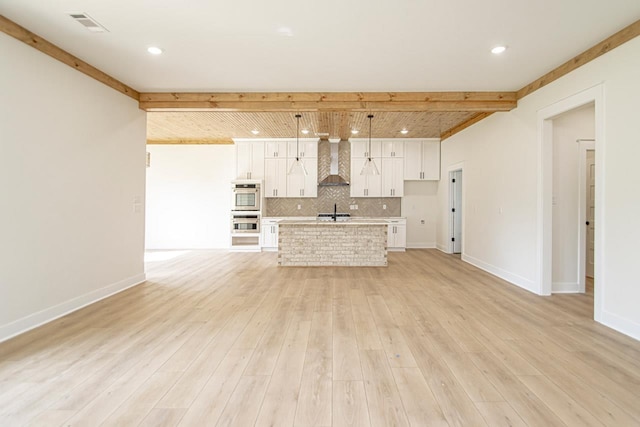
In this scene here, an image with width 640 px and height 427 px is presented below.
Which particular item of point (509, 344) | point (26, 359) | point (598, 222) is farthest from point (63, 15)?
point (598, 222)

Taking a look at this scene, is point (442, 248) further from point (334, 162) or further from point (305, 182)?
point (305, 182)

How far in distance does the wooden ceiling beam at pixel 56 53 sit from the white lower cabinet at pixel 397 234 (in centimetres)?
615

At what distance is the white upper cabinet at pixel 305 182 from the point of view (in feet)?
25.6

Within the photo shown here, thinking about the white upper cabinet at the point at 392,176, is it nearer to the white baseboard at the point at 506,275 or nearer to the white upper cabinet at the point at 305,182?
the white upper cabinet at the point at 305,182

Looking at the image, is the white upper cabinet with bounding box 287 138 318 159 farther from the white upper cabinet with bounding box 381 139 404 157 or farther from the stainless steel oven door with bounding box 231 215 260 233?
the stainless steel oven door with bounding box 231 215 260 233

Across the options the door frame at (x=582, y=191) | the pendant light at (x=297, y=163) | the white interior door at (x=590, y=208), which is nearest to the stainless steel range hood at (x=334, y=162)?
the pendant light at (x=297, y=163)

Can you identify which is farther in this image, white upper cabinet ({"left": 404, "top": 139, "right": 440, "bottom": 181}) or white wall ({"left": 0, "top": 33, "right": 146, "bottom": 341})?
white upper cabinet ({"left": 404, "top": 139, "right": 440, "bottom": 181})

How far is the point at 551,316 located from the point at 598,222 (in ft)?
3.64

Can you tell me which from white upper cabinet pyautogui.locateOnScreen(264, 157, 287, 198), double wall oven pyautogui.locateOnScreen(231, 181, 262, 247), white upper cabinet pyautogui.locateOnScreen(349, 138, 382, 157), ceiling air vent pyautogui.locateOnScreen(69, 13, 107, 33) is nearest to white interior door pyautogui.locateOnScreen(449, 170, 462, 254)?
white upper cabinet pyautogui.locateOnScreen(349, 138, 382, 157)

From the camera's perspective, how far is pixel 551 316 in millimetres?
3170

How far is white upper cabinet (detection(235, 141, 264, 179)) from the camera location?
7766mm

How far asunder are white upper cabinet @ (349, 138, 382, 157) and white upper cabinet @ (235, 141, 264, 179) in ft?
8.07

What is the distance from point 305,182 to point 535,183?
16.8 feet

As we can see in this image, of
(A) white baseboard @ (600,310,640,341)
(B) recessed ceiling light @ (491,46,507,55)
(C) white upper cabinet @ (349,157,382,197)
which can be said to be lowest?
(A) white baseboard @ (600,310,640,341)
